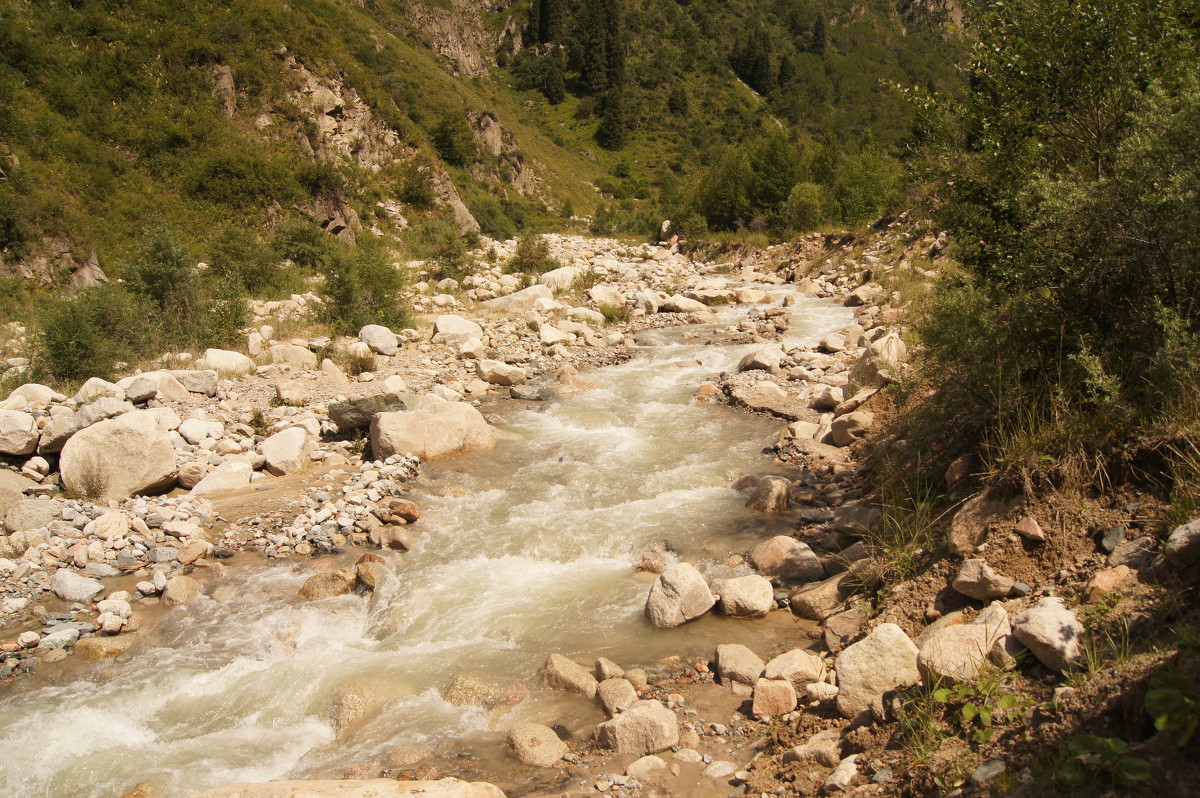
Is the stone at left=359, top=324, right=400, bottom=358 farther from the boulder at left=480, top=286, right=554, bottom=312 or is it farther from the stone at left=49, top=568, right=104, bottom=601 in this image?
the stone at left=49, top=568, right=104, bottom=601

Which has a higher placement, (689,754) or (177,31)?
(177,31)

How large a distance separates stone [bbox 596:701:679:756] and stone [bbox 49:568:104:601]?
4.91 m

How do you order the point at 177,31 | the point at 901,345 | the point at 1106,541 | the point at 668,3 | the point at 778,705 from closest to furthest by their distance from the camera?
the point at 1106,541, the point at 778,705, the point at 901,345, the point at 177,31, the point at 668,3

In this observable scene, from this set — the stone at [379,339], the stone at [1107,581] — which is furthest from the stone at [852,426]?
the stone at [379,339]

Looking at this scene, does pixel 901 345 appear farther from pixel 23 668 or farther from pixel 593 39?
pixel 593 39

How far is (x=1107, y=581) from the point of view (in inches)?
140

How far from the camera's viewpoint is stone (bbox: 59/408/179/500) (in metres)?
7.60

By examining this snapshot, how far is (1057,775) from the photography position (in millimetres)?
2582

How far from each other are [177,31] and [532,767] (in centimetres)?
3202

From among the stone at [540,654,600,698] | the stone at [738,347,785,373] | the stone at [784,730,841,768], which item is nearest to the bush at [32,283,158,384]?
the stone at [540,654,600,698]

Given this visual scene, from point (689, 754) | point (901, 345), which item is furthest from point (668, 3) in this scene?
point (689, 754)

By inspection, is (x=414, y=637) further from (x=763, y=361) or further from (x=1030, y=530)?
(x=763, y=361)

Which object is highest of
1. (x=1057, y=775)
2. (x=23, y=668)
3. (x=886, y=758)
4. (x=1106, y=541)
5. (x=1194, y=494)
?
(x=1194, y=494)

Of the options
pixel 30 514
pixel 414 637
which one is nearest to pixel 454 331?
pixel 30 514
